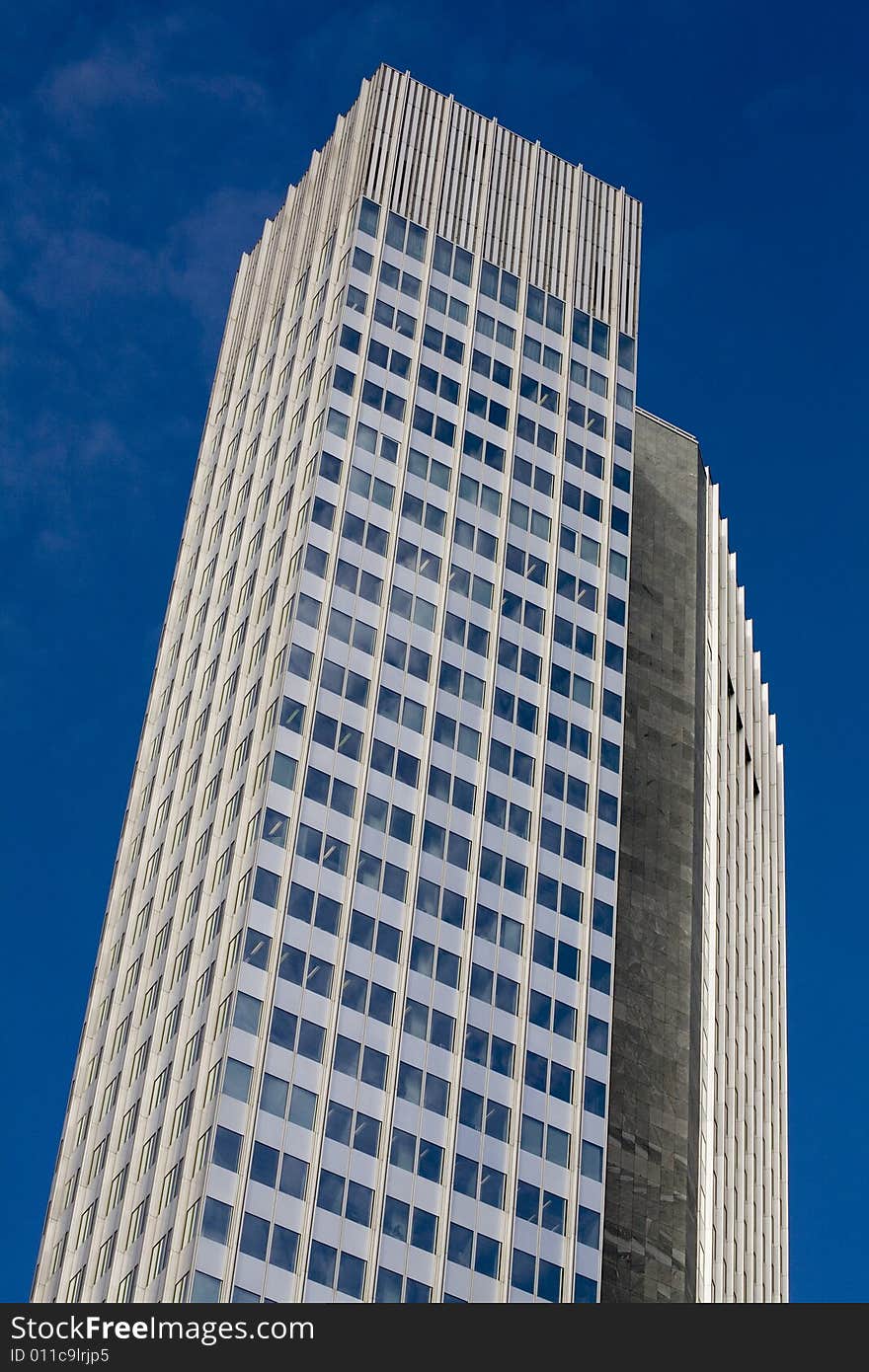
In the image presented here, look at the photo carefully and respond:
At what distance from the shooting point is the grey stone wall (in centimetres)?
12862

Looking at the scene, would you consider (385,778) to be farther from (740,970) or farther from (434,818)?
(740,970)

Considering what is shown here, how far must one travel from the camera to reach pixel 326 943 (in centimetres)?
11900

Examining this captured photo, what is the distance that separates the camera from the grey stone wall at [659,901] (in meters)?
129

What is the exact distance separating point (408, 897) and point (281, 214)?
5758 cm

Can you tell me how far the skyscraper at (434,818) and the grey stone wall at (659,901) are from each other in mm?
231

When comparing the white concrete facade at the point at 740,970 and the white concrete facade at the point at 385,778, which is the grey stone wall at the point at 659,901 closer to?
the white concrete facade at the point at 740,970

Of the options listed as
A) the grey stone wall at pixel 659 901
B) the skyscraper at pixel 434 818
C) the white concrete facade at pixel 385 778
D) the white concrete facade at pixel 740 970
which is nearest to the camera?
the white concrete facade at pixel 385 778

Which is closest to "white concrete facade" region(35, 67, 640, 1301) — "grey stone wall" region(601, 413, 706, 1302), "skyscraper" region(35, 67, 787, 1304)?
"skyscraper" region(35, 67, 787, 1304)

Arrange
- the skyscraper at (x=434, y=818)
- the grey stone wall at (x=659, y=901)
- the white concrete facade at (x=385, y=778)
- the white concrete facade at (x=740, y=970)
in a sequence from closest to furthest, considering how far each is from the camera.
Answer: the white concrete facade at (x=385, y=778), the skyscraper at (x=434, y=818), the grey stone wall at (x=659, y=901), the white concrete facade at (x=740, y=970)

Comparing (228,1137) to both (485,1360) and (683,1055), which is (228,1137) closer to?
(683,1055)

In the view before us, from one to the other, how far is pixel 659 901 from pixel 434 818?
20059 millimetres

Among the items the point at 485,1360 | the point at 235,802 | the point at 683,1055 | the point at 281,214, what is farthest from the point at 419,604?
the point at 485,1360

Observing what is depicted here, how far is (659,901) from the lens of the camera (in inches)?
5556

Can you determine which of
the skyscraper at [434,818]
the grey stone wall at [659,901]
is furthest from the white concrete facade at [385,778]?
the grey stone wall at [659,901]
